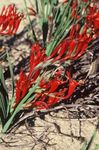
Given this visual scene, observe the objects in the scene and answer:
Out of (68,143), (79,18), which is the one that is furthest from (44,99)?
(79,18)

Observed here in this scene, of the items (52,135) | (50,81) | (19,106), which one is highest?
(50,81)

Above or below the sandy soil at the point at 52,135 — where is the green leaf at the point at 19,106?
above

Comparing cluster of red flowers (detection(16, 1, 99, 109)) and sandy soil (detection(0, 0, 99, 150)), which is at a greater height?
cluster of red flowers (detection(16, 1, 99, 109))

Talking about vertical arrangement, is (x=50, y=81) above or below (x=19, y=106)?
above

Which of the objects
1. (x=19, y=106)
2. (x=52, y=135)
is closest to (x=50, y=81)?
(x=19, y=106)

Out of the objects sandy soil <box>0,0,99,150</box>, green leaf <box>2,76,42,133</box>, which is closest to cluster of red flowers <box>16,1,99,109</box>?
green leaf <box>2,76,42,133</box>

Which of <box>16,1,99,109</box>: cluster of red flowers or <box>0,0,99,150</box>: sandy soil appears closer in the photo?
<box>16,1,99,109</box>: cluster of red flowers

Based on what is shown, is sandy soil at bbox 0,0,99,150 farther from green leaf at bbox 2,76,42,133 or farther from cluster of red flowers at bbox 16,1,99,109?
cluster of red flowers at bbox 16,1,99,109

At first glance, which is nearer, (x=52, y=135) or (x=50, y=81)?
(x=50, y=81)

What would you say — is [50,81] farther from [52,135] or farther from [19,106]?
[52,135]

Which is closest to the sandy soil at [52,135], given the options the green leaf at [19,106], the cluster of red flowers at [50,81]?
the green leaf at [19,106]

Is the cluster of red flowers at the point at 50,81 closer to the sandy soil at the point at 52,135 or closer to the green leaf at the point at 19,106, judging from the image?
the green leaf at the point at 19,106
